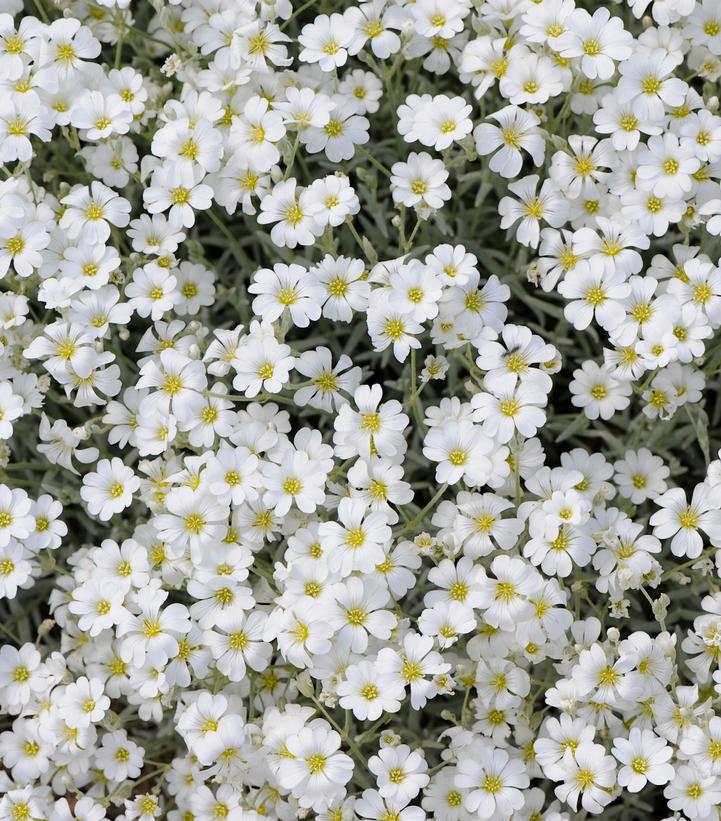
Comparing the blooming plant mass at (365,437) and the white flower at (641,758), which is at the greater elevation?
the blooming plant mass at (365,437)

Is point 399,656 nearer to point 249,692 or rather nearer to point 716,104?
point 249,692

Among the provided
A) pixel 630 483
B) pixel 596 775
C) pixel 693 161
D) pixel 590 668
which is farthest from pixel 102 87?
pixel 596 775

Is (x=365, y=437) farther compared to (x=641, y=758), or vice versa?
(x=365, y=437)

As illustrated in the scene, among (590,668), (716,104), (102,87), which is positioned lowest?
(590,668)

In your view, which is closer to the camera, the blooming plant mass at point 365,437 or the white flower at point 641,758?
the white flower at point 641,758

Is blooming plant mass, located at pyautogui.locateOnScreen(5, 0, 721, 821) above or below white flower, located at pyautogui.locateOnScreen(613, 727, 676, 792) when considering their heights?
above

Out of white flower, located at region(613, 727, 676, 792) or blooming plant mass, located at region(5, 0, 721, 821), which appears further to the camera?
blooming plant mass, located at region(5, 0, 721, 821)

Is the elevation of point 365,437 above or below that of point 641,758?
above

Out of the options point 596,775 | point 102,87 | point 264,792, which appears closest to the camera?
point 596,775
